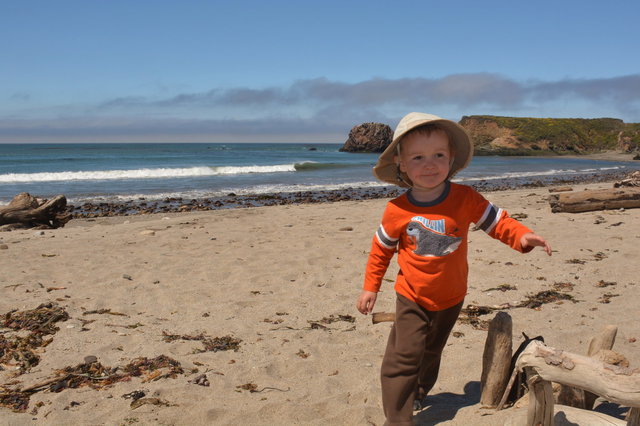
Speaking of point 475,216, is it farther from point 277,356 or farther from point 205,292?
point 205,292

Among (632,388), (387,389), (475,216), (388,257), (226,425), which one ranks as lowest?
(226,425)

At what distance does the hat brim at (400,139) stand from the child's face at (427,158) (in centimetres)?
7

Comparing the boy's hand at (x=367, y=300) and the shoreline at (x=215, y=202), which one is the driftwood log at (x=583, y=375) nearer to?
the boy's hand at (x=367, y=300)

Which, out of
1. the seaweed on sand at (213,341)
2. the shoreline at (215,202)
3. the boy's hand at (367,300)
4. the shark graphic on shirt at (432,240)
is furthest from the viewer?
the shoreline at (215,202)

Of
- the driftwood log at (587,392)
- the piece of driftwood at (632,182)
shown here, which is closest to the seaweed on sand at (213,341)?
the driftwood log at (587,392)

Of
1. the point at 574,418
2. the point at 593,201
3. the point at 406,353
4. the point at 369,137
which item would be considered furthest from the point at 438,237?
the point at 369,137

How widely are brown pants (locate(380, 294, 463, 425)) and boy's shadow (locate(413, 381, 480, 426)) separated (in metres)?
0.33

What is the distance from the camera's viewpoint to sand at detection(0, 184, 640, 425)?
12.0 feet

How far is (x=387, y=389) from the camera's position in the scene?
3176 mm

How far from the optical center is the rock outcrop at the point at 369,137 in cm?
7081

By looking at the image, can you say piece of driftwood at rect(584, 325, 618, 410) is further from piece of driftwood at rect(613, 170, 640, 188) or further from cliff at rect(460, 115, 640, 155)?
cliff at rect(460, 115, 640, 155)

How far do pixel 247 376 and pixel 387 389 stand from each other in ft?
4.52

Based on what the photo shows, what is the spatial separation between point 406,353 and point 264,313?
2.74m

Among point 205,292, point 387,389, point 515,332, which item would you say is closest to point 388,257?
point 387,389
